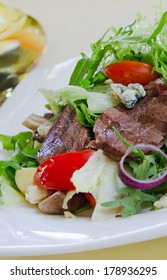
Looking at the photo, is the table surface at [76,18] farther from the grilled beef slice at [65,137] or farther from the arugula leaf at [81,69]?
the grilled beef slice at [65,137]

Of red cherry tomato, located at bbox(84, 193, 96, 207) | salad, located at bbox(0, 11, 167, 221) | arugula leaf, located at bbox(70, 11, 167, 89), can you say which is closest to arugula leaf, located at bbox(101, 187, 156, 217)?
salad, located at bbox(0, 11, 167, 221)

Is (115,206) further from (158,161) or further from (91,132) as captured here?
(91,132)

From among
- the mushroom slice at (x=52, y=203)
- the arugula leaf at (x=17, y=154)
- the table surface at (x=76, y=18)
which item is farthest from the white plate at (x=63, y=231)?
the table surface at (x=76, y=18)

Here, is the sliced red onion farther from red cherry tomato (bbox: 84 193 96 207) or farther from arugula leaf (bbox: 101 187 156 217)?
red cherry tomato (bbox: 84 193 96 207)

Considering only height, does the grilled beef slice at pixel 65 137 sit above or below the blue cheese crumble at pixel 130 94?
below

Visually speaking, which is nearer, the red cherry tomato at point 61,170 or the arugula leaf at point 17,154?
the red cherry tomato at point 61,170

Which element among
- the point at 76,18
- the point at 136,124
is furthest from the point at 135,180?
the point at 76,18

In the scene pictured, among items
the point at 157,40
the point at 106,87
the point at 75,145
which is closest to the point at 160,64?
the point at 157,40

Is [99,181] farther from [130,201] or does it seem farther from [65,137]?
[65,137]
